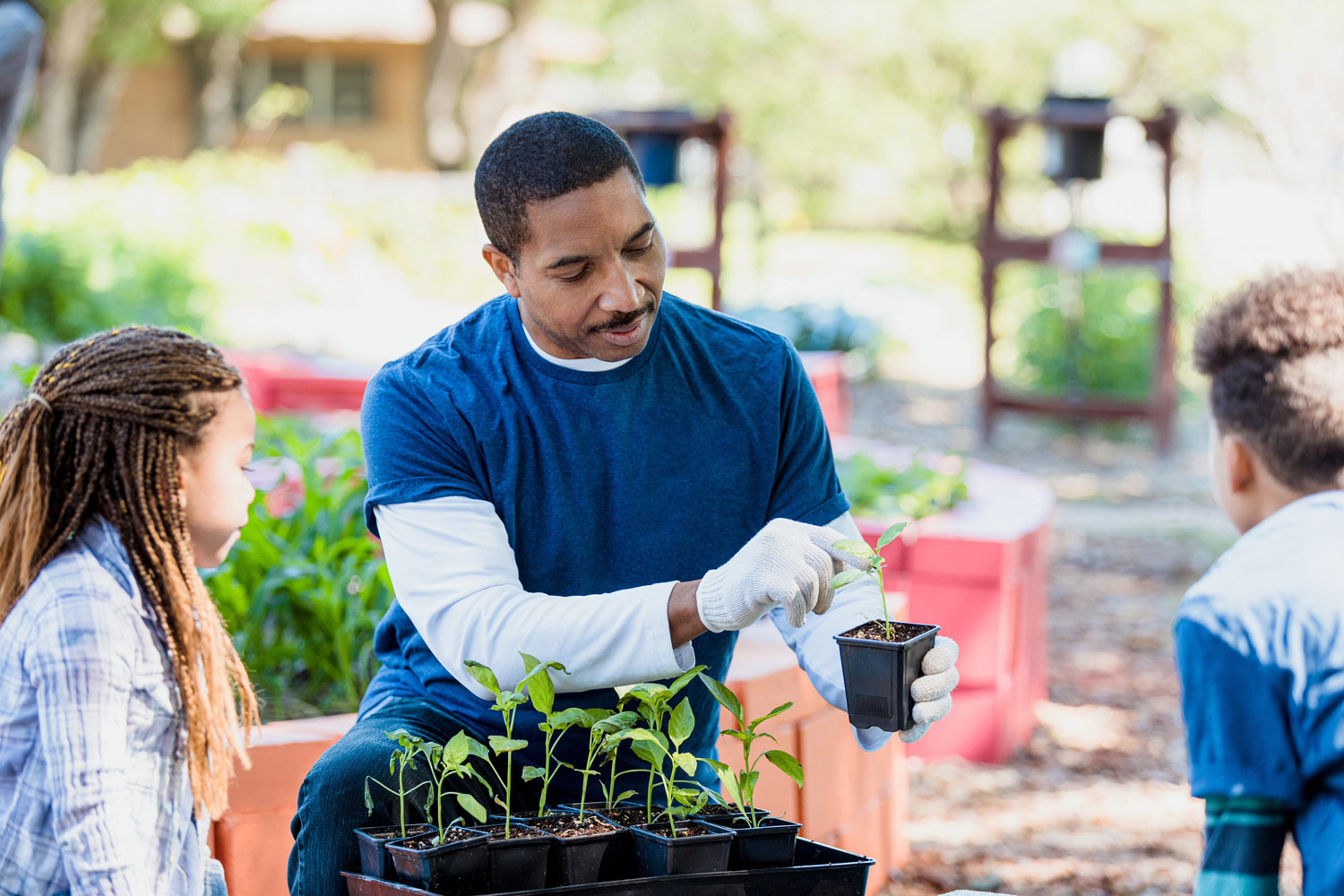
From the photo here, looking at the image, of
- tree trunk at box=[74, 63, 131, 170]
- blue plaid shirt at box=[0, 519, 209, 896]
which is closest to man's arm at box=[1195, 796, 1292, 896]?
blue plaid shirt at box=[0, 519, 209, 896]

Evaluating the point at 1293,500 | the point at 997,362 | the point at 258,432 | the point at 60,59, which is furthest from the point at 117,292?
the point at 60,59

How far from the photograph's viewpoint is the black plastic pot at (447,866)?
5.30ft

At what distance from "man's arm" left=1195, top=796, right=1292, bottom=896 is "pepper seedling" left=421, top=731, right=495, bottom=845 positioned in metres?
0.86

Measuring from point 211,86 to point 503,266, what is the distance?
23225 millimetres

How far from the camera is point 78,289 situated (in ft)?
27.9

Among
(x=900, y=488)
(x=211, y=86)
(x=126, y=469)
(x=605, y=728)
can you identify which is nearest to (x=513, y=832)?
(x=605, y=728)

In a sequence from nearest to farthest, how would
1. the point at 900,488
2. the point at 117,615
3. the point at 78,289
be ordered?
the point at 117,615, the point at 900,488, the point at 78,289

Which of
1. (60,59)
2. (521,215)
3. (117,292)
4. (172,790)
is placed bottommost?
(172,790)

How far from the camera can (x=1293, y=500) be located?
5.77 ft

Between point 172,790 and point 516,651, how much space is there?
0.51m

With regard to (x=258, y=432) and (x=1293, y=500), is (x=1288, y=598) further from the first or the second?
(x=258, y=432)

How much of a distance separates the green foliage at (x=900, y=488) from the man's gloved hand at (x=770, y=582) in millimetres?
2198

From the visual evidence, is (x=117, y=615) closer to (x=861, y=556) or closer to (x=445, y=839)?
(x=445, y=839)

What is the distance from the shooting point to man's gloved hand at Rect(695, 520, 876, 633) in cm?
175
